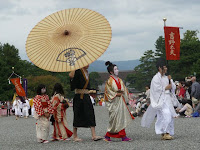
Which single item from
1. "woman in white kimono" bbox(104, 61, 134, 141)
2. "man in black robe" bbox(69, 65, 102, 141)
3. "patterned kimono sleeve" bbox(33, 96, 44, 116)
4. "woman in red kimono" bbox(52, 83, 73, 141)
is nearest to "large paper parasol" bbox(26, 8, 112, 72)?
"man in black robe" bbox(69, 65, 102, 141)

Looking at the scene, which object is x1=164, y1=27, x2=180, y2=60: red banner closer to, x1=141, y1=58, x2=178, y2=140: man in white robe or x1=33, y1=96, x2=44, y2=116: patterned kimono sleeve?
x1=141, y1=58, x2=178, y2=140: man in white robe

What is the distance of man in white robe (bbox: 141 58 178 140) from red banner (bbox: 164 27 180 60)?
11435mm

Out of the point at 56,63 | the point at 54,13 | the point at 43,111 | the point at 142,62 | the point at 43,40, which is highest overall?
the point at 142,62

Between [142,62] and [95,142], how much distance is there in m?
71.9

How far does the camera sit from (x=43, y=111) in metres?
9.45

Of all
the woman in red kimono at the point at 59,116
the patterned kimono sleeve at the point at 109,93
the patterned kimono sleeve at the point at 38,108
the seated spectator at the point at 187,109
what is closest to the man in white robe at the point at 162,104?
the patterned kimono sleeve at the point at 109,93

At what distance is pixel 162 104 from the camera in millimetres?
8844

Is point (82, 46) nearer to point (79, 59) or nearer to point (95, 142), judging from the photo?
point (79, 59)

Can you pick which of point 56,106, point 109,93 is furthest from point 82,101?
point 56,106

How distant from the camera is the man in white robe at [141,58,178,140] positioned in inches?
341

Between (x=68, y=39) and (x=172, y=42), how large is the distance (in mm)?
13560

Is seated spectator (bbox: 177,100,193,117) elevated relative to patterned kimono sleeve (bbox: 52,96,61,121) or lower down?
lower down

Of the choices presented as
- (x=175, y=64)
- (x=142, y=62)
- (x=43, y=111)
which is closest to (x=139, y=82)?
(x=142, y=62)

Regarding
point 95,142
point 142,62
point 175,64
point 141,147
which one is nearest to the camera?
point 141,147
